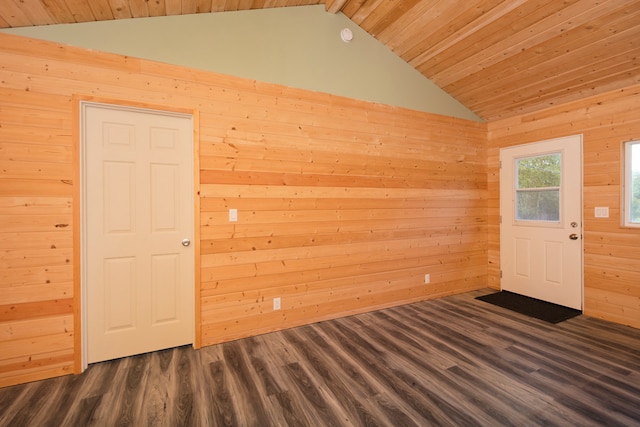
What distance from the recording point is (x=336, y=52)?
3.28m

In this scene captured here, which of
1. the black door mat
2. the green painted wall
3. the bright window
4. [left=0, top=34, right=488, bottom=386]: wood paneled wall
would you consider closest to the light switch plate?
the bright window

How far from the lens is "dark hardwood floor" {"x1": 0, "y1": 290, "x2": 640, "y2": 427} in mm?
1769

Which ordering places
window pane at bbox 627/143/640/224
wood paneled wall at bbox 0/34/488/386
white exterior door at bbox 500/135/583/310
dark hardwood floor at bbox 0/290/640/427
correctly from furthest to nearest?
1. white exterior door at bbox 500/135/583/310
2. window pane at bbox 627/143/640/224
3. wood paneled wall at bbox 0/34/488/386
4. dark hardwood floor at bbox 0/290/640/427

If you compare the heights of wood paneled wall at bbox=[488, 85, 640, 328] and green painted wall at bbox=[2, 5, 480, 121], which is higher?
green painted wall at bbox=[2, 5, 480, 121]

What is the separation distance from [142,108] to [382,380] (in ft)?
9.77

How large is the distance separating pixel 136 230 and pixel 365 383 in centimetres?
229

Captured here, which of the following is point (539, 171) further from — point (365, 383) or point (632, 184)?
point (365, 383)

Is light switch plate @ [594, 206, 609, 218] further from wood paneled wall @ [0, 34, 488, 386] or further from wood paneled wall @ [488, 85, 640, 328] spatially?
wood paneled wall @ [0, 34, 488, 386]

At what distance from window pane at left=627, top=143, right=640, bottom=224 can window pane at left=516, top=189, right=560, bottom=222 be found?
67 cm

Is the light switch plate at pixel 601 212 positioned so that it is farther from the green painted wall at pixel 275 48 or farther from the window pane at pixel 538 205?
the green painted wall at pixel 275 48

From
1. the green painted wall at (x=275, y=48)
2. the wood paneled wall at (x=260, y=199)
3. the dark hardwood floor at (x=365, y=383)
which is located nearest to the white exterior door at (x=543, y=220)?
the wood paneled wall at (x=260, y=199)

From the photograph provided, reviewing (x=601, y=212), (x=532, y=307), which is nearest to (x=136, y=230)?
(x=532, y=307)

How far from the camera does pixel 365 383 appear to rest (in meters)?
2.10

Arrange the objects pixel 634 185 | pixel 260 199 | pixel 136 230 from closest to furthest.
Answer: pixel 136 230, pixel 260 199, pixel 634 185
